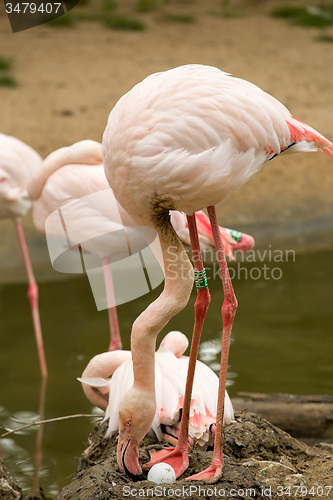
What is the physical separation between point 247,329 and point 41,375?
5.83 ft

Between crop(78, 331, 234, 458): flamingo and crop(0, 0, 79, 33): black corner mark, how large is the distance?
8510mm

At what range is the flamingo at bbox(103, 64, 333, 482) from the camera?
2496 millimetres

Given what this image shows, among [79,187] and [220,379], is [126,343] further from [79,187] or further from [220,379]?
[220,379]

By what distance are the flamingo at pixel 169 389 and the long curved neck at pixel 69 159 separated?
1.46 m

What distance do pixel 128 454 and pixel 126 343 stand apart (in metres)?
2.64

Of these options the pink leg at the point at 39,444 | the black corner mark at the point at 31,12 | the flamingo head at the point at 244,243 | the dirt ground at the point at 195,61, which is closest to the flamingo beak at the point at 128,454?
the pink leg at the point at 39,444

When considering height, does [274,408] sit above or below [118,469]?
below

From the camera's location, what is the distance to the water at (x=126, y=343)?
4.25m

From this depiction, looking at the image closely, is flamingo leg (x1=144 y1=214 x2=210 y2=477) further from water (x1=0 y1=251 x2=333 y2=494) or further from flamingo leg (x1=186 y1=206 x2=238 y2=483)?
water (x1=0 y1=251 x2=333 y2=494)

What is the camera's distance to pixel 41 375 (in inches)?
197

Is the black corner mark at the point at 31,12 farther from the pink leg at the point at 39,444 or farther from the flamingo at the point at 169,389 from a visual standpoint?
the flamingo at the point at 169,389

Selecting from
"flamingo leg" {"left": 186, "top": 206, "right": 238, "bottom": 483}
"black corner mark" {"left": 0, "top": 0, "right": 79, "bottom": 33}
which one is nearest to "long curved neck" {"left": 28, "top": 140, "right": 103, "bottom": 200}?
"flamingo leg" {"left": 186, "top": 206, "right": 238, "bottom": 483}

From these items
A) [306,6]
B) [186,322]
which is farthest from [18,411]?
[306,6]

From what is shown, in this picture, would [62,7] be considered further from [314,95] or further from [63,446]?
[63,446]
